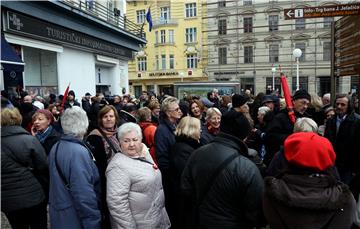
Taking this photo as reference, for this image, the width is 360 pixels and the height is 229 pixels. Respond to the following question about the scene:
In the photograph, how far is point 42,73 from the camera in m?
13.0

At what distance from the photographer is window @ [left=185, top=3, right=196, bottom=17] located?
134ft

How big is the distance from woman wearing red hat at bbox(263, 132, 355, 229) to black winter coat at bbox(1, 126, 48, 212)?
101 inches

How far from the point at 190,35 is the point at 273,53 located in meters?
10.9

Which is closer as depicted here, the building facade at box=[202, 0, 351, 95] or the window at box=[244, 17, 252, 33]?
the building facade at box=[202, 0, 351, 95]

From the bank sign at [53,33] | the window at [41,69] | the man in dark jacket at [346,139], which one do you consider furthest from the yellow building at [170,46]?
the man in dark jacket at [346,139]

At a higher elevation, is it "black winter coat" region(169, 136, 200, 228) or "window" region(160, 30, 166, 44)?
"window" region(160, 30, 166, 44)

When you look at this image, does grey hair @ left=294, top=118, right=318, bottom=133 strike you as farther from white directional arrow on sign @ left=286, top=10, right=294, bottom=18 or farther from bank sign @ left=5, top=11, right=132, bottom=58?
bank sign @ left=5, top=11, right=132, bottom=58

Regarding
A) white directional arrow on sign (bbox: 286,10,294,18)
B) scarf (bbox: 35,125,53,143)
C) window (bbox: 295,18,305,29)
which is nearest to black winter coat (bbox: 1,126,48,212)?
scarf (bbox: 35,125,53,143)

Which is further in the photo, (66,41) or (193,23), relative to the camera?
(193,23)

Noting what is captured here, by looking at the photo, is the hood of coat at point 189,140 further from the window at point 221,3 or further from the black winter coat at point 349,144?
the window at point 221,3

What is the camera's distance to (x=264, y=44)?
37.2m

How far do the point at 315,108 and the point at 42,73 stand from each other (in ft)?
35.2

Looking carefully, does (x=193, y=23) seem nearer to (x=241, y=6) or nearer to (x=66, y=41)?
(x=241, y=6)

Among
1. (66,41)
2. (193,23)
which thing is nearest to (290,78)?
(193,23)
